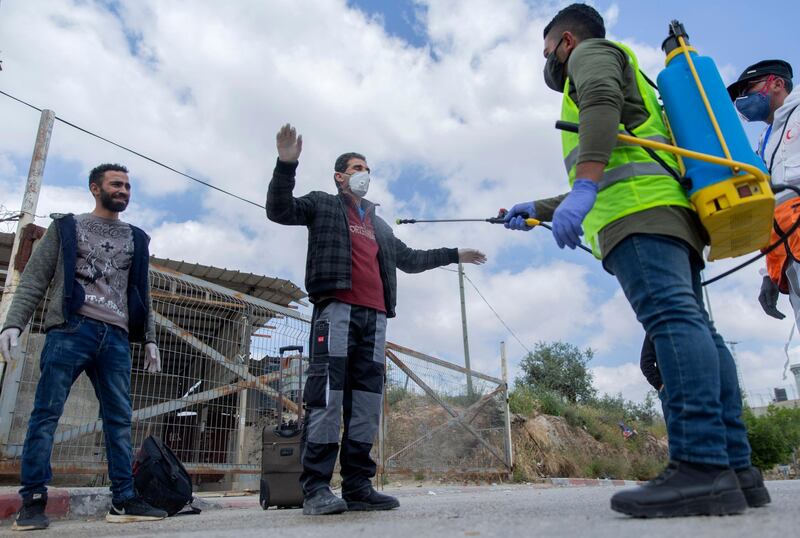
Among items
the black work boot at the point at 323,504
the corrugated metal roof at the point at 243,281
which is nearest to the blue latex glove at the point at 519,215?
the black work boot at the point at 323,504

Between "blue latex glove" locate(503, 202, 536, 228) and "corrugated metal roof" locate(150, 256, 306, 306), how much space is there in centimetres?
772

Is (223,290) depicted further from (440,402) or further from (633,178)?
(633,178)

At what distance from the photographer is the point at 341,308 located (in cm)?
320

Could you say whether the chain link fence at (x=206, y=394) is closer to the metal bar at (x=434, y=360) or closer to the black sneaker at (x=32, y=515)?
the metal bar at (x=434, y=360)

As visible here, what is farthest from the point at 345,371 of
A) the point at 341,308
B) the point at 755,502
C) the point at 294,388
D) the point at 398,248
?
the point at 294,388

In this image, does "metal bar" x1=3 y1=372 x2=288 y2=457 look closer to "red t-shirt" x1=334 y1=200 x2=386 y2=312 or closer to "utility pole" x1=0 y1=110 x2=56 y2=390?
"utility pole" x1=0 y1=110 x2=56 y2=390

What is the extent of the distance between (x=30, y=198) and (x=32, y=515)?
11.2 feet

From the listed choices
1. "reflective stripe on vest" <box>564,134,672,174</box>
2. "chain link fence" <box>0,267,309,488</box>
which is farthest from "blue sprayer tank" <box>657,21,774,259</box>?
"chain link fence" <box>0,267,309,488</box>

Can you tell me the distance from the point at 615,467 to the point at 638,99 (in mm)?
11613

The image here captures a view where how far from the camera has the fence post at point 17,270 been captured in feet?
16.3

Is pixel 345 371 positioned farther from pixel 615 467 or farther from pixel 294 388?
pixel 615 467

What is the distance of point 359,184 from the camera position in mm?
3646

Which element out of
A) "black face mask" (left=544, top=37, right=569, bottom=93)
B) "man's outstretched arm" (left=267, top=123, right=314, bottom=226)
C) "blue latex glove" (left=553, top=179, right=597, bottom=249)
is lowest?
"blue latex glove" (left=553, top=179, right=597, bottom=249)

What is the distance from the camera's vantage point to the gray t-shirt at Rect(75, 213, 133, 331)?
3523 millimetres
